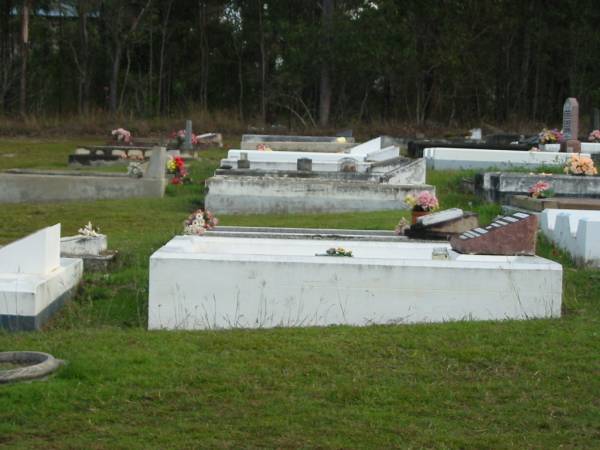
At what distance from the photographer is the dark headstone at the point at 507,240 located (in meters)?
8.05

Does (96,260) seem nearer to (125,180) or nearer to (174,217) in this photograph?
(174,217)

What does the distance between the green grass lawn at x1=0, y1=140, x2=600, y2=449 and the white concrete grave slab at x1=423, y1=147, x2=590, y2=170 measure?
10973 mm

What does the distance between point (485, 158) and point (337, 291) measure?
1246cm

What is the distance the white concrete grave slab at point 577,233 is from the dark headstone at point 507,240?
1.40m

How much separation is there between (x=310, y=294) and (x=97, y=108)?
3149 cm

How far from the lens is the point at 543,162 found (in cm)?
1788

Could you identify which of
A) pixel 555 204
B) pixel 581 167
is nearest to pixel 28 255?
pixel 555 204

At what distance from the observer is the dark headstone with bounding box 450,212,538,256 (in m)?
8.05

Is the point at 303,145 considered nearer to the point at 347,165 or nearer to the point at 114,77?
the point at 347,165

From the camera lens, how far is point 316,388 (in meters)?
5.17

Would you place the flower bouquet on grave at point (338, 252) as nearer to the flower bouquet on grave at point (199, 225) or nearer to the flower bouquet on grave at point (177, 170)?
the flower bouquet on grave at point (199, 225)

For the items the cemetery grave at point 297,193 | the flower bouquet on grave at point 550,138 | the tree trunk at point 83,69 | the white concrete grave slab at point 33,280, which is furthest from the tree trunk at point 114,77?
the white concrete grave slab at point 33,280

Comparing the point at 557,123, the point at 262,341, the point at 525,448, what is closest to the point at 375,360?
the point at 262,341

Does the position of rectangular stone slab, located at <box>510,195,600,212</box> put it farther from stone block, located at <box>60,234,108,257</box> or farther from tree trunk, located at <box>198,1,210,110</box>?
tree trunk, located at <box>198,1,210,110</box>
